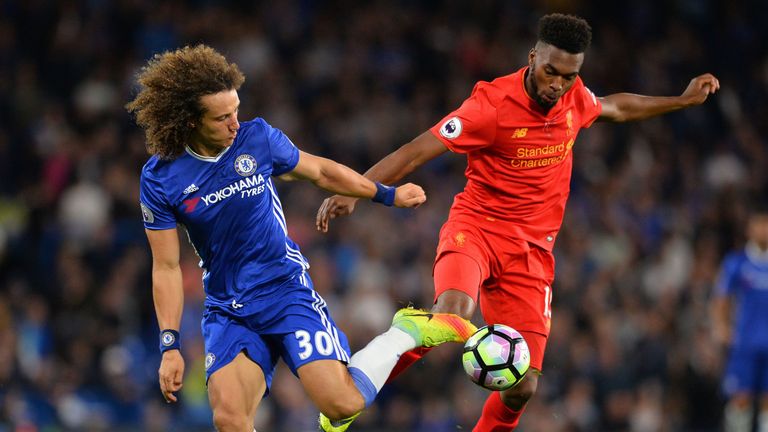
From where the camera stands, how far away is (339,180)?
6199mm

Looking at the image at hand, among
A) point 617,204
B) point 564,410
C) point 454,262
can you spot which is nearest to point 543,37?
point 454,262

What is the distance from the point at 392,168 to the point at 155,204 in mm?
1417

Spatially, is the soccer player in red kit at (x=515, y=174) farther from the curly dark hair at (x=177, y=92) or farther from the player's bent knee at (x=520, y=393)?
the curly dark hair at (x=177, y=92)

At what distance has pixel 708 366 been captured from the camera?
39.4ft

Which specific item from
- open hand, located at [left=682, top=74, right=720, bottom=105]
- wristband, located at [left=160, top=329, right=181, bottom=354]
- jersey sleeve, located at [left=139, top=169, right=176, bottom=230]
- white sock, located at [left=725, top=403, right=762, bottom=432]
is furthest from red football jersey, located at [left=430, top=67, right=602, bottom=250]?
white sock, located at [left=725, top=403, right=762, bottom=432]

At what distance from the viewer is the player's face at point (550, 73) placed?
6602 millimetres

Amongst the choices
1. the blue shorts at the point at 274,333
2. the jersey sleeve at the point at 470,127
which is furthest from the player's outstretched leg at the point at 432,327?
the jersey sleeve at the point at 470,127

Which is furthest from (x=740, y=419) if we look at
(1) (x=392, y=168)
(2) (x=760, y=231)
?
(1) (x=392, y=168)

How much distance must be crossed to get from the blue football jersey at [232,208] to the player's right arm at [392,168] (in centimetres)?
33

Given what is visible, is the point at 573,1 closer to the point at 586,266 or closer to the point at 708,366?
the point at 586,266

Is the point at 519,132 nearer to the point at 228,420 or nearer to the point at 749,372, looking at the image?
the point at 228,420

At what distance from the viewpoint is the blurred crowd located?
11.1 m

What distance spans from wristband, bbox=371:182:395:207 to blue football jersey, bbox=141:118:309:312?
477 millimetres

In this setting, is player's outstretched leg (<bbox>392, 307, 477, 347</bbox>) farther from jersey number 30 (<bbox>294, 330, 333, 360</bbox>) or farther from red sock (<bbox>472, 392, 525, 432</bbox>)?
red sock (<bbox>472, 392, 525, 432</bbox>)
